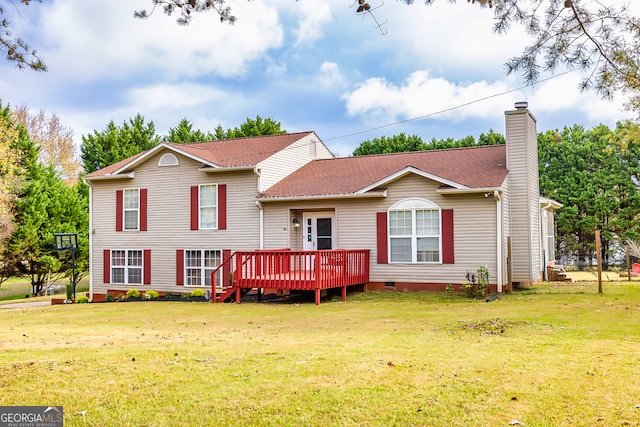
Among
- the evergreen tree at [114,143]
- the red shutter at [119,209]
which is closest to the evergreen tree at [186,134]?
the evergreen tree at [114,143]

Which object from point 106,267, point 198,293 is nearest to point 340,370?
point 198,293

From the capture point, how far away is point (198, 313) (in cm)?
1324

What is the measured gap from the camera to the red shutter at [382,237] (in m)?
16.5

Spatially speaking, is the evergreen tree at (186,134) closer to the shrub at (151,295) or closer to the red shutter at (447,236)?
the shrub at (151,295)

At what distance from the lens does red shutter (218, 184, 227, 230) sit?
1852 centimetres

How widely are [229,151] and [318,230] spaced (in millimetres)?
5111

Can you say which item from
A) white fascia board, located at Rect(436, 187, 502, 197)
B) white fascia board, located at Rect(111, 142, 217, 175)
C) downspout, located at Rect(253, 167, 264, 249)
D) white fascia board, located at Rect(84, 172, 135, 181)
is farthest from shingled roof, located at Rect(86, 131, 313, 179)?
white fascia board, located at Rect(436, 187, 502, 197)

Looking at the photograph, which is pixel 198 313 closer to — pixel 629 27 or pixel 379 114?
pixel 629 27

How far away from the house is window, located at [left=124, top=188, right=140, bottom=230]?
4cm

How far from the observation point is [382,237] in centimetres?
1655

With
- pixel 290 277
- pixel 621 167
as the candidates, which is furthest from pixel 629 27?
pixel 621 167

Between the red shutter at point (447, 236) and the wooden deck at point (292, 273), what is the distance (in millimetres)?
2602

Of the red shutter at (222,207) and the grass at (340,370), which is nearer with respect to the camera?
the grass at (340,370)

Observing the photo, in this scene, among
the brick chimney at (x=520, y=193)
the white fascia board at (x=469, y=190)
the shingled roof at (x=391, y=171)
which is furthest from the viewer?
the brick chimney at (x=520, y=193)
